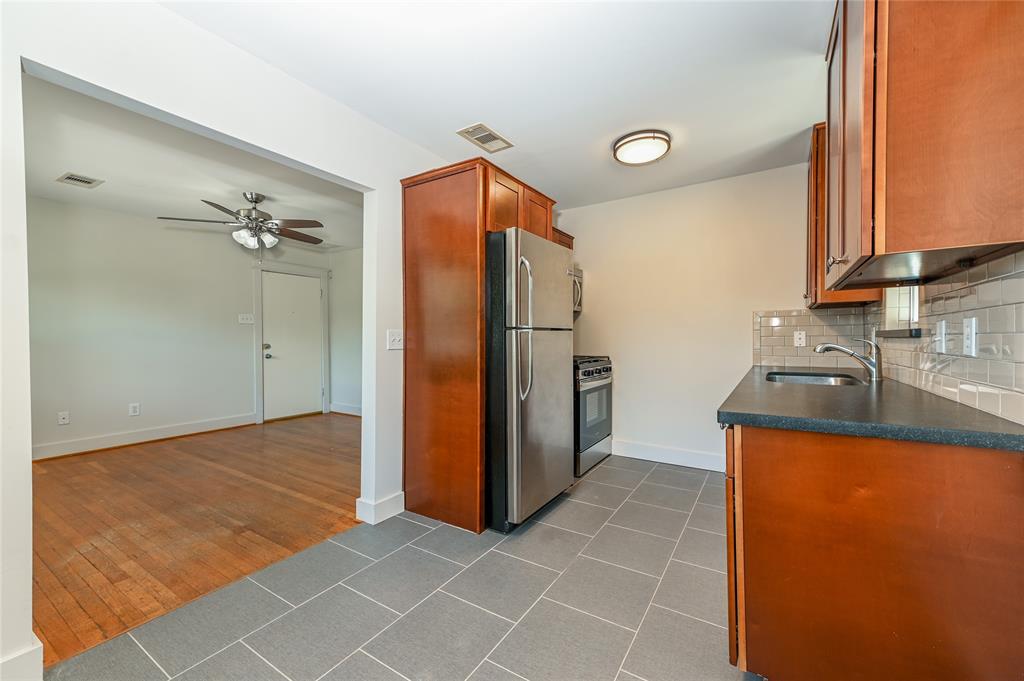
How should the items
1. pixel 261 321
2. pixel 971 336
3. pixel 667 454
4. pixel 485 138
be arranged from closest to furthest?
pixel 971 336 < pixel 485 138 < pixel 667 454 < pixel 261 321

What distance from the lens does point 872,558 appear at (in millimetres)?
1040

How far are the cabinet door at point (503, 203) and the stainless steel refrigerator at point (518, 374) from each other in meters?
0.17

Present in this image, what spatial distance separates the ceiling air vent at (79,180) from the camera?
3195mm

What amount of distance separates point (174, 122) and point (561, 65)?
172cm

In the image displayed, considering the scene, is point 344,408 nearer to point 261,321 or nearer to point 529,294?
point 261,321

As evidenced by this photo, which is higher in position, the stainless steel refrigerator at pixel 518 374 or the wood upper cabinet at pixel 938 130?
the wood upper cabinet at pixel 938 130

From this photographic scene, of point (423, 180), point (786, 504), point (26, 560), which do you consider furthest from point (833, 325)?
point (26, 560)

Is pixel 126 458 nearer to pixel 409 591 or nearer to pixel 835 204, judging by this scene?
pixel 409 591

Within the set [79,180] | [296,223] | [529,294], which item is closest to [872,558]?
[529,294]

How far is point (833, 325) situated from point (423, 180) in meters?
3.03

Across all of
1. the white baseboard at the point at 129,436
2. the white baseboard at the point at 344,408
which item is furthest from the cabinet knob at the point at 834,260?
the white baseboard at the point at 129,436

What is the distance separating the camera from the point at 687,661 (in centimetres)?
140

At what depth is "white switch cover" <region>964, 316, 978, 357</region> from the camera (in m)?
1.17

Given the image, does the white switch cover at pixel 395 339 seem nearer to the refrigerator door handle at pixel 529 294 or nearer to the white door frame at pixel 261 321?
the refrigerator door handle at pixel 529 294
